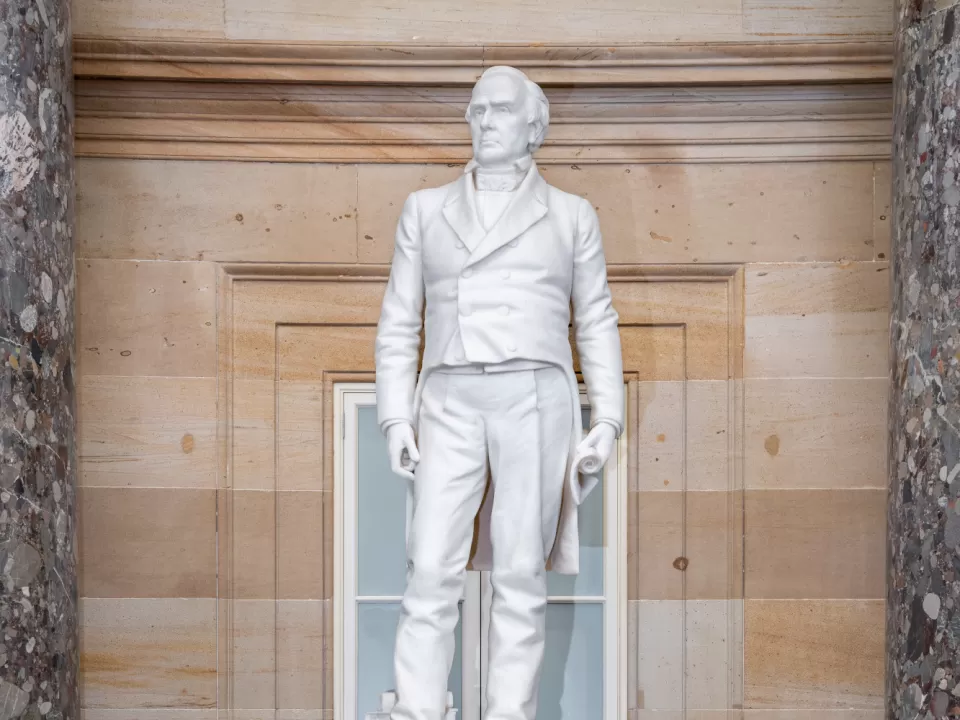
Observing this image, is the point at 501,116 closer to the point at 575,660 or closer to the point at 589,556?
the point at 589,556

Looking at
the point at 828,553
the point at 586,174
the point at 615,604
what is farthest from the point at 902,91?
the point at 615,604

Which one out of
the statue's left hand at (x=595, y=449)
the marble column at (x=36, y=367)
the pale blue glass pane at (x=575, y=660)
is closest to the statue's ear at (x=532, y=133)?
the statue's left hand at (x=595, y=449)

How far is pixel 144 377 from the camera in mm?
4445

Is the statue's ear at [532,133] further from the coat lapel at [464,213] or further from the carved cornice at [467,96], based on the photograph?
the carved cornice at [467,96]

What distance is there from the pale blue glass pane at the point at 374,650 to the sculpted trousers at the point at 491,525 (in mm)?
941

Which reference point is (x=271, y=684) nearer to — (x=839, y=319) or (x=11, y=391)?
(x=11, y=391)

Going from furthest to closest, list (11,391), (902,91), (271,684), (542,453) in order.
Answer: (271,684) → (902,91) → (11,391) → (542,453)

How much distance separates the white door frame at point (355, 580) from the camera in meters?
4.40

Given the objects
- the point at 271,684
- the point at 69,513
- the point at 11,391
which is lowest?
the point at 271,684

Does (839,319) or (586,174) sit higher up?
(586,174)

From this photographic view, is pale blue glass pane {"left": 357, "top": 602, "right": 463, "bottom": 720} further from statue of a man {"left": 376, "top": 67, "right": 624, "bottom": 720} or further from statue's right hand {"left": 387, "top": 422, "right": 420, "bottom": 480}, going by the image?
statue's right hand {"left": 387, "top": 422, "right": 420, "bottom": 480}

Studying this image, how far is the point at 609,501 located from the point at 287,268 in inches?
60.4

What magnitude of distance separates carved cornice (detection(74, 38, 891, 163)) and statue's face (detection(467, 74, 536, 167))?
852 millimetres

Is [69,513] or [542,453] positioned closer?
Result: [542,453]
